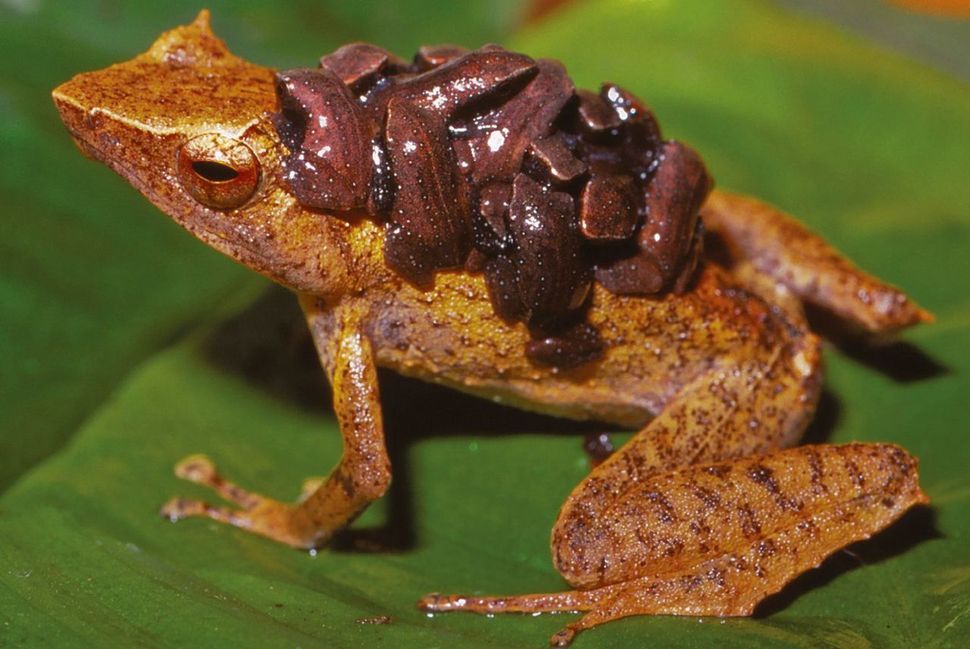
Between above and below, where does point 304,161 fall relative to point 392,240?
above

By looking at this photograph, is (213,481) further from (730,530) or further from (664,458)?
(730,530)

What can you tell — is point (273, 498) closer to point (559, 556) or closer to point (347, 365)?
point (347, 365)

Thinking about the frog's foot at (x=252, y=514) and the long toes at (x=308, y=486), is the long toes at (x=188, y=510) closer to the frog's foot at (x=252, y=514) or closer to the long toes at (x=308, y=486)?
the frog's foot at (x=252, y=514)

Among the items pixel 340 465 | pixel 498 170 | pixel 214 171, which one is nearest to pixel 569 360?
pixel 498 170

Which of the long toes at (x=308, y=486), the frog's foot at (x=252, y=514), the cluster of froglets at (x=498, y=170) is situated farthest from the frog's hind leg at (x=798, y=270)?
the frog's foot at (x=252, y=514)

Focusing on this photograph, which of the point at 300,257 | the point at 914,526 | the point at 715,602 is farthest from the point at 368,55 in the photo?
the point at 914,526

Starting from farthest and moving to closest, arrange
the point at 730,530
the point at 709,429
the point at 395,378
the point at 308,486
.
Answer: the point at 395,378 → the point at 308,486 → the point at 709,429 → the point at 730,530

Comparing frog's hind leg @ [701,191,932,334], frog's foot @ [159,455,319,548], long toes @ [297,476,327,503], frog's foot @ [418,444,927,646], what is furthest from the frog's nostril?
frog's hind leg @ [701,191,932,334]
